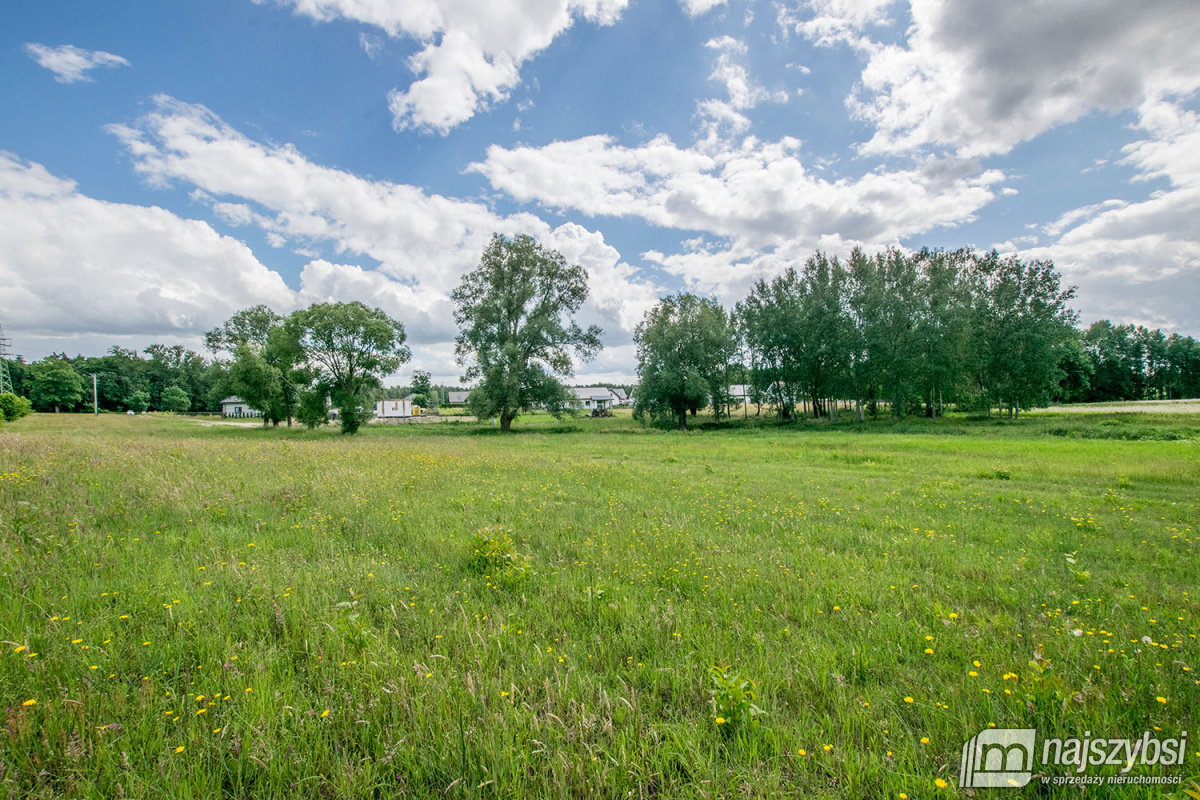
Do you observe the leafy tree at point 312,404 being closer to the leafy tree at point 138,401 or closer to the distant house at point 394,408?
the distant house at point 394,408

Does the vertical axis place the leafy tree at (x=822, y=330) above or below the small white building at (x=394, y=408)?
above

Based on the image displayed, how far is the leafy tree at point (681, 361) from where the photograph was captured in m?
46.1

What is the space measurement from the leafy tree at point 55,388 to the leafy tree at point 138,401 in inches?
356

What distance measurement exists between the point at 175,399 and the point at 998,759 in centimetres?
14550

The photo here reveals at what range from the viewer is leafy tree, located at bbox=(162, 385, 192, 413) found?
10494 cm

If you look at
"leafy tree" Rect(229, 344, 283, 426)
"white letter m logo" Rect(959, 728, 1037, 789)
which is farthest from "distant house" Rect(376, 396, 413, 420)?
"white letter m logo" Rect(959, 728, 1037, 789)

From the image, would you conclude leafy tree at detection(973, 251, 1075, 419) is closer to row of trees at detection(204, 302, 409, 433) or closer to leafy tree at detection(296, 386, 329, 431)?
row of trees at detection(204, 302, 409, 433)

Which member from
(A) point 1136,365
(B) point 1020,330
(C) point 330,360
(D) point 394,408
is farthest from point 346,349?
(A) point 1136,365

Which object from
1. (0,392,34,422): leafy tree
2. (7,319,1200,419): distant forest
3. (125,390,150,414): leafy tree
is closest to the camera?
(0,392,34,422): leafy tree

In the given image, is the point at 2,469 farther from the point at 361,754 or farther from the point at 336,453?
the point at 361,754

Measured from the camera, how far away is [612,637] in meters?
4.36

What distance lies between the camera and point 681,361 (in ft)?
156

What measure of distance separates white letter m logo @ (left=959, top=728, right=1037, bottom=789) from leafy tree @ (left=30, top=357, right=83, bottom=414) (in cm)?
13482

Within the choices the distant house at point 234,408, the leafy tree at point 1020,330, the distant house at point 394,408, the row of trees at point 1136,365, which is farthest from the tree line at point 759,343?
the distant house at point 234,408
